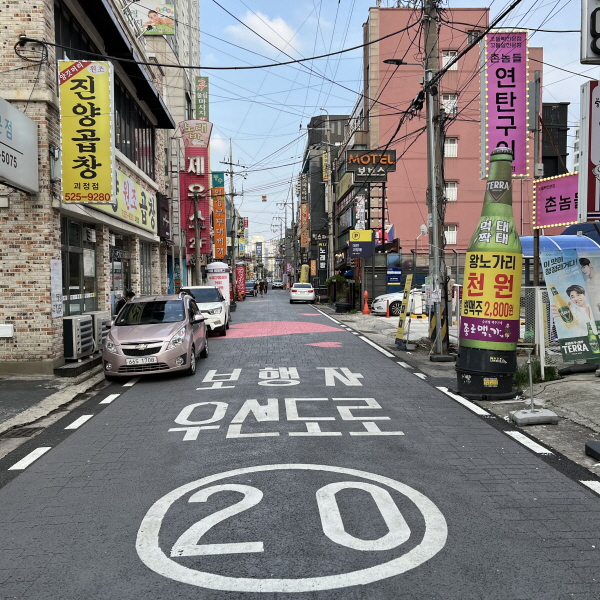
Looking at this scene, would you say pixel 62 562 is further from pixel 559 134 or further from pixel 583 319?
pixel 559 134

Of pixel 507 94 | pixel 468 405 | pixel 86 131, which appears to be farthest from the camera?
pixel 507 94

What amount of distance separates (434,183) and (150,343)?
25.8ft

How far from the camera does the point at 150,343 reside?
412 inches

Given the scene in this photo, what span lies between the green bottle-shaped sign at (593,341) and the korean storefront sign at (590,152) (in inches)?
120

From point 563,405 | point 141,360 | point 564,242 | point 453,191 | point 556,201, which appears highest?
point 453,191

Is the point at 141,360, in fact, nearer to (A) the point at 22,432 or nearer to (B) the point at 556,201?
(A) the point at 22,432

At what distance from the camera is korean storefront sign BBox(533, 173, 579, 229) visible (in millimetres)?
14961

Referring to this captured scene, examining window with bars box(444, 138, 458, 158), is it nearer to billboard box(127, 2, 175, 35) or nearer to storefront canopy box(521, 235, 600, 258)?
billboard box(127, 2, 175, 35)

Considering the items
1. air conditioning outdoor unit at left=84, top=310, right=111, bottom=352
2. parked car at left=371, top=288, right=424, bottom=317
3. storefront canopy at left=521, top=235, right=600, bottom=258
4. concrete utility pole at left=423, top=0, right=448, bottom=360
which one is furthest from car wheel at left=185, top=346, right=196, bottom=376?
parked car at left=371, top=288, right=424, bottom=317

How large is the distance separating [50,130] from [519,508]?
36.8 ft

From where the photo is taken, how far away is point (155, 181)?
23812mm

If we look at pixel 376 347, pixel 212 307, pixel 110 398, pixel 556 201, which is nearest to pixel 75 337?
pixel 110 398

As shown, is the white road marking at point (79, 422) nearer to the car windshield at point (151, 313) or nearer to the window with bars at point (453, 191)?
the car windshield at point (151, 313)

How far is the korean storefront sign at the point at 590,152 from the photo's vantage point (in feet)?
24.2
